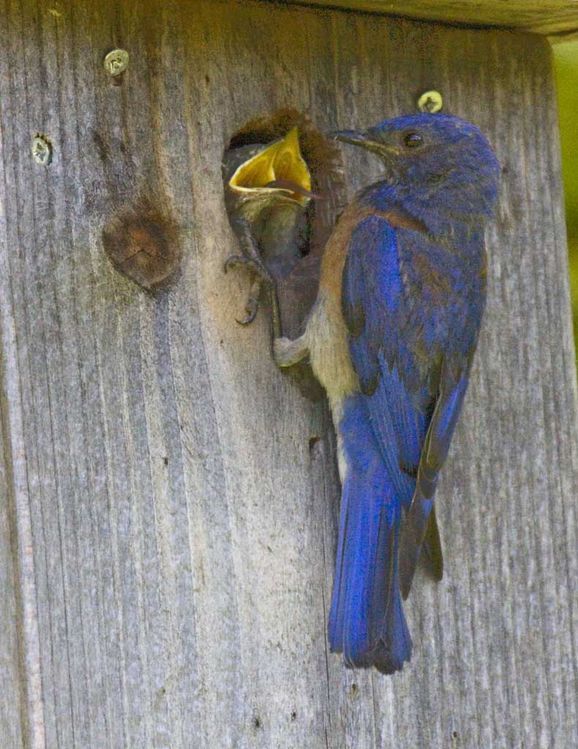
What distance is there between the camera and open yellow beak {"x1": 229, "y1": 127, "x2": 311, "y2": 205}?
2.94 m

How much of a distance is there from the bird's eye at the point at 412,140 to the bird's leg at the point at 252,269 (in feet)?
1.46

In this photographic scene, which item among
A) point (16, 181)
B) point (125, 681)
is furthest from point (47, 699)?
point (16, 181)

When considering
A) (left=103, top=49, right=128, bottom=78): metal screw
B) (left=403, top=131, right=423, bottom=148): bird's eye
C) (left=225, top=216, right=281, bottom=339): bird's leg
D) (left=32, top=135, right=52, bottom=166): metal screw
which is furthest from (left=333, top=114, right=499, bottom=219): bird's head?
(left=32, top=135, right=52, bottom=166): metal screw

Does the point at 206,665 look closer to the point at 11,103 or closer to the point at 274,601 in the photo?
the point at 274,601

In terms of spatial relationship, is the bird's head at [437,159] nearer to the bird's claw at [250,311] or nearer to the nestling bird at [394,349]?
the nestling bird at [394,349]

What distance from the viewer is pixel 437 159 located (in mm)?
3340

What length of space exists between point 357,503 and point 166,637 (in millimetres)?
468

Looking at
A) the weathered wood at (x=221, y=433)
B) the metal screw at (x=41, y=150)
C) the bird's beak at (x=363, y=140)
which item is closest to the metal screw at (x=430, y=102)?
the weathered wood at (x=221, y=433)

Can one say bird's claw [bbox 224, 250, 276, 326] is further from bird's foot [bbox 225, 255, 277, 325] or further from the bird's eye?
the bird's eye

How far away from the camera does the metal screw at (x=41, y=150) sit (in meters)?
2.62

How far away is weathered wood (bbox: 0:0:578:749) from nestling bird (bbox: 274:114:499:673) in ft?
0.22

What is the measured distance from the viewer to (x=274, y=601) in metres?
2.79

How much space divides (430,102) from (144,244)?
80 centimetres

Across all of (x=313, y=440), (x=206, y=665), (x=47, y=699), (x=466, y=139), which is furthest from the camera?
(x=466, y=139)
